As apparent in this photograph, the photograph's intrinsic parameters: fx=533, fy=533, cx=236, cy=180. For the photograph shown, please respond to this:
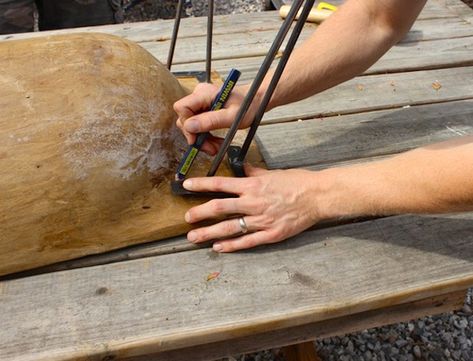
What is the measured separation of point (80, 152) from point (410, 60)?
162cm

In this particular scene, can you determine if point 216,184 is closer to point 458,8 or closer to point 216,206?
point 216,206

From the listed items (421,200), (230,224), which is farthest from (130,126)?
(421,200)

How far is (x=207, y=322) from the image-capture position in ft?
4.02

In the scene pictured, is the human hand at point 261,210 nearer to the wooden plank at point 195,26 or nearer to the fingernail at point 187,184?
the fingernail at point 187,184

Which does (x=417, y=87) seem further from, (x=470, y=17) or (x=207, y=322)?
(x=207, y=322)

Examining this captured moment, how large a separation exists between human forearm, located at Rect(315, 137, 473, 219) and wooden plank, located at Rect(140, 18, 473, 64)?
1.20 meters

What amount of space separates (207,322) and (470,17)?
93.7 inches

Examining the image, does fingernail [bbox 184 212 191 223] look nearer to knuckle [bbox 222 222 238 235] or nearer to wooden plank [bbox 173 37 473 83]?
knuckle [bbox 222 222 238 235]

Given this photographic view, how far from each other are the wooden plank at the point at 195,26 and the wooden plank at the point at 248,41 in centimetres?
6

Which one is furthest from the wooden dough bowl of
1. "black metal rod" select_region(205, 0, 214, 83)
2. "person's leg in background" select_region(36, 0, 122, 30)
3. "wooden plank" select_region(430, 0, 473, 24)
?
"person's leg in background" select_region(36, 0, 122, 30)

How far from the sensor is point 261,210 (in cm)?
138

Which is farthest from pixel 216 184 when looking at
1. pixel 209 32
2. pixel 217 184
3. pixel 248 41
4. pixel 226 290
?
pixel 248 41

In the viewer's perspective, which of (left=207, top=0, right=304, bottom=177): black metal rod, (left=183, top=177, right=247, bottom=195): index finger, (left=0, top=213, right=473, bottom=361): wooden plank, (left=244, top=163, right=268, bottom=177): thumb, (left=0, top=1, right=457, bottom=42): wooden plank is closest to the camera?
(left=0, top=213, right=473, bottom=361): wooden plank

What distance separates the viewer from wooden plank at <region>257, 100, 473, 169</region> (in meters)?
1.79
